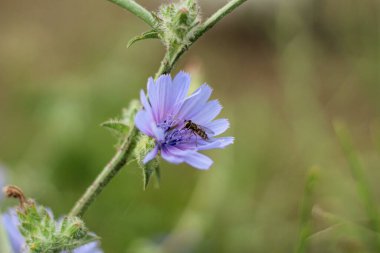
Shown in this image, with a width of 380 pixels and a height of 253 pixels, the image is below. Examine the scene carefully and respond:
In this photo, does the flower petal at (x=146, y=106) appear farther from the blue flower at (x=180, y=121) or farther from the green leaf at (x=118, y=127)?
the green leaf at (x=118, y=127)

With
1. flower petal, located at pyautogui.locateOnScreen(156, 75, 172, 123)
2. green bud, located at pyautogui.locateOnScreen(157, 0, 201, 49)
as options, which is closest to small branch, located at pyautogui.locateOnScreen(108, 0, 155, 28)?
green bud, located at pyautogui.locateOnScreen(157, 0, 201, 49)

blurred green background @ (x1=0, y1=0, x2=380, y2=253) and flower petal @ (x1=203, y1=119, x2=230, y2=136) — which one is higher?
blurred green background @ (x1=0, y1=0, x2=380, y2=253)

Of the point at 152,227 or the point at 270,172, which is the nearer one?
the point at 152,227

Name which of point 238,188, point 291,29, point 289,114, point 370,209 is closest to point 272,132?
point 289,114

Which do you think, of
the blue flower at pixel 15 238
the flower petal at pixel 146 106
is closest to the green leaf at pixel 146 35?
the flower petal at pixel 146 106

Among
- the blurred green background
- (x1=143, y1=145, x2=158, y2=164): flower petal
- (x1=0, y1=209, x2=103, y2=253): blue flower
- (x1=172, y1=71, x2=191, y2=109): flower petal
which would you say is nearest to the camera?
(x1=143, y1=145, x2=158, y2=164): flower petal

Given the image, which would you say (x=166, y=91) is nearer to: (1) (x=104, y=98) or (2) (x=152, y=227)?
(2) (x=152, y=227)

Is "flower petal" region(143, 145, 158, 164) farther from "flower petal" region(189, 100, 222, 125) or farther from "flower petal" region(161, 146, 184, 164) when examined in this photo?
"flower petal" region(189, 100, 222, 125)
